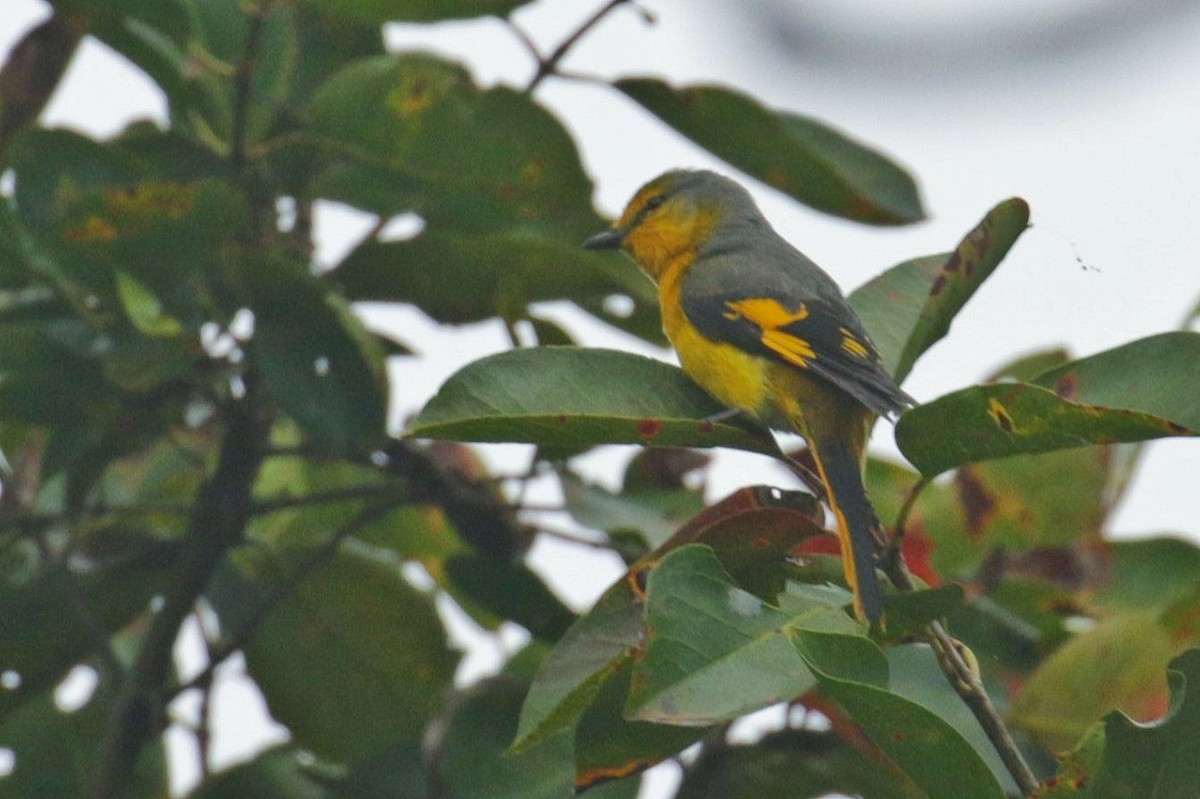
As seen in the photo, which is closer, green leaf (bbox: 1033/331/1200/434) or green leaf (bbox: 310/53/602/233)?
green leaf (bbox: 1033/331/1200/434)

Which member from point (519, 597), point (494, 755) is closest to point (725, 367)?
point (519, 597)

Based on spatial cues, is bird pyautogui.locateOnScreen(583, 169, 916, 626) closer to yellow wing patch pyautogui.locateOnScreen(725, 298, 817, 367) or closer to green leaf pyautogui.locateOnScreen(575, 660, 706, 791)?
yellow wing patch pyautogui.locateOnScreen(725, 298, 817, 367)

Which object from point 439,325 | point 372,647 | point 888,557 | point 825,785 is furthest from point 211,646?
point 888,557

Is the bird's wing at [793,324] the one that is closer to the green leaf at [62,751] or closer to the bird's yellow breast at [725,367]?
the bird's yellow breast at [725,367]

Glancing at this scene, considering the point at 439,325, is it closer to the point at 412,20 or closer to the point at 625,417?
the point at 412,20

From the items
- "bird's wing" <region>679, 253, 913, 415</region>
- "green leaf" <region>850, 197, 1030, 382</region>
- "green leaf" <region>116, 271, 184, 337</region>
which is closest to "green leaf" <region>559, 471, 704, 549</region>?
"bird's wing" <region>679, 253, 913, 415</region>

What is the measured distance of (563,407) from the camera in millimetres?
2133

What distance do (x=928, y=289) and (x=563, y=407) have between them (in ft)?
2.44

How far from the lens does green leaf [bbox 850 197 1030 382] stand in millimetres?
2119

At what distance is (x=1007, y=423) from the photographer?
1.97 m

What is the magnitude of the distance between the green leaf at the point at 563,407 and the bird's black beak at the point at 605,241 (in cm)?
115

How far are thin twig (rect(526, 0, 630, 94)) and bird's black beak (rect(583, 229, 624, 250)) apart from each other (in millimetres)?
376

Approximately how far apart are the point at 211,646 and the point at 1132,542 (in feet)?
6.01

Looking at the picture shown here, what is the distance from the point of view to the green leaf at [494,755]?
8.88ft
